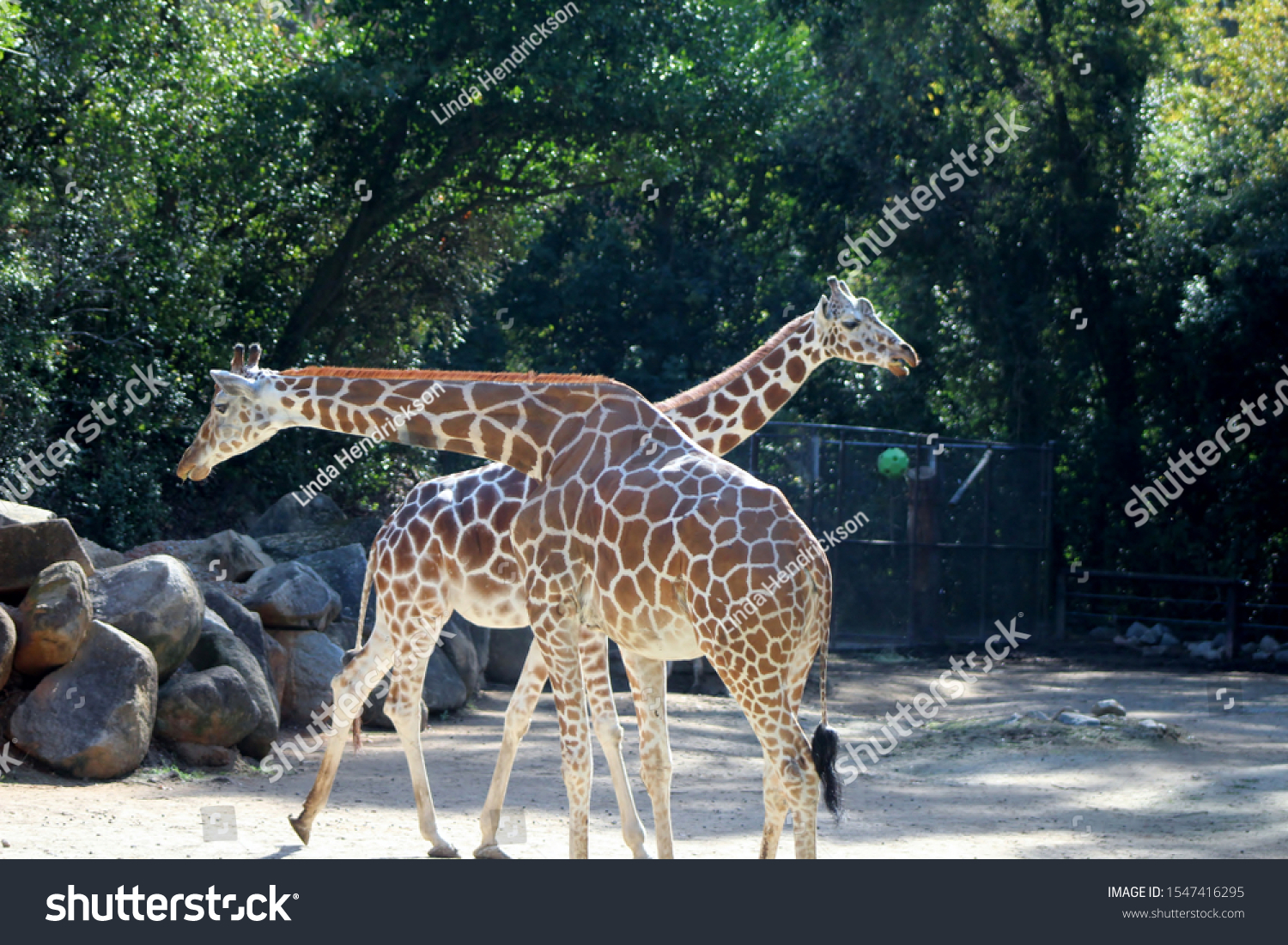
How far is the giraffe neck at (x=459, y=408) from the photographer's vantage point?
19.2 ft

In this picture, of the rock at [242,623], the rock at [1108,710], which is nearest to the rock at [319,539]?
the rock at [242,623]

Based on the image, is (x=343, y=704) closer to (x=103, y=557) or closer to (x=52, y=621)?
(x=52, y=621)

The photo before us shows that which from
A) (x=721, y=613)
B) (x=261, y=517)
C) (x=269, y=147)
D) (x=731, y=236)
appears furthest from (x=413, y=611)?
(x=731, y=236)

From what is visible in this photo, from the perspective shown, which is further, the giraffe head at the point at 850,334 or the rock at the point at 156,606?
the rock at the point at 156,606

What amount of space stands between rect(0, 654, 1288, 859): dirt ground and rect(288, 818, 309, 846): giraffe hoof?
48 mm

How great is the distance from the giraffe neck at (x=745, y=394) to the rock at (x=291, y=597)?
3853 mm

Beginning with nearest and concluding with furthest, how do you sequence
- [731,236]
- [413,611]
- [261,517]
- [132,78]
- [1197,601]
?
[413,611]
[132,78]
[261,517]
[1197,601]
[731,236]

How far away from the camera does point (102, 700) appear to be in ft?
24.9

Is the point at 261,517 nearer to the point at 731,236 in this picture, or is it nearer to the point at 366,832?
the point at 366,832

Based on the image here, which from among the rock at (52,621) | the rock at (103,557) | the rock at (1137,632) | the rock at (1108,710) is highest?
the rock at (103,557)

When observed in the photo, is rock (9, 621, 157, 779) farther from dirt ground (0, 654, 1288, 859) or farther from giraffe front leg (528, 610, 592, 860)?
giraffe front leg (528, 610, 592, 860)

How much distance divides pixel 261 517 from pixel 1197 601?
1104 centimetres

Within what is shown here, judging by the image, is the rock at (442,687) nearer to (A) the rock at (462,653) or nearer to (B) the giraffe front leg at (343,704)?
(A) the rock at (462,653)

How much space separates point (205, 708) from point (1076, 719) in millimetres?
6495
